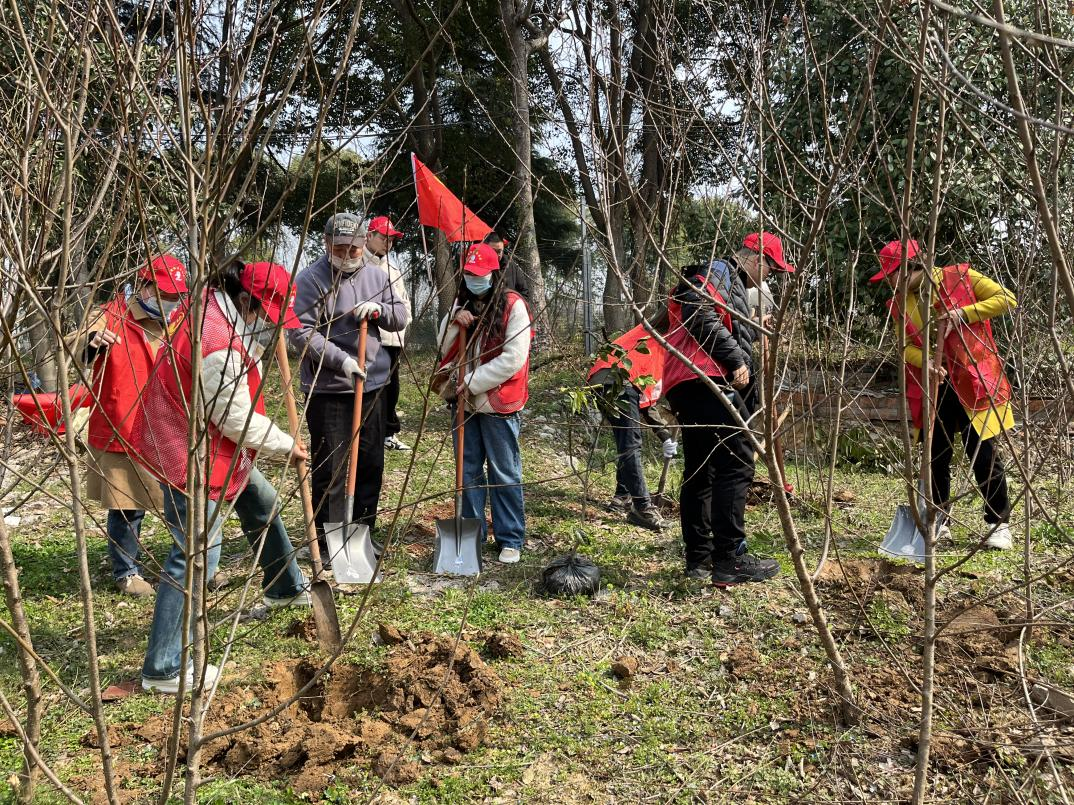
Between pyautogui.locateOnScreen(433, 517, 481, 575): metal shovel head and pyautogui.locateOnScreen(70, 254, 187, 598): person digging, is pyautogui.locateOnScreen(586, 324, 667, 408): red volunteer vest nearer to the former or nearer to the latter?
pyautogui.locateOnScreen(433, 517, 481, 575): metal shovel head

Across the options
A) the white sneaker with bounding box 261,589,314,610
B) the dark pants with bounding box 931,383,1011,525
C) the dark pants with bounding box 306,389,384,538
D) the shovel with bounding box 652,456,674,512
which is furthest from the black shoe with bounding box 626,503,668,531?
the white sneaker with bounding box 261,589,314,610

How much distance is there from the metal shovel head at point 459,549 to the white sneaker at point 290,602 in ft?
2.38

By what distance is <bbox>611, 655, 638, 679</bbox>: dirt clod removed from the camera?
3.43 m

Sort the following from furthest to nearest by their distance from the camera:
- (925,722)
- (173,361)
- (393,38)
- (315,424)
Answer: (393,38) < (315,424) < (925,722) < (173,361)

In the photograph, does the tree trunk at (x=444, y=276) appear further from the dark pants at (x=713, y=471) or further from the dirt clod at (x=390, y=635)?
the dirt clod at (x=390, y=635)

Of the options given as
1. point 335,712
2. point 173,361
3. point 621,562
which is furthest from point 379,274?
point 173,361

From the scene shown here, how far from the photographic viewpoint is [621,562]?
4750 mm

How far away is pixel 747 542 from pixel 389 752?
9.49 feet

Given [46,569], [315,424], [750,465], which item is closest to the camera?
[750,465]

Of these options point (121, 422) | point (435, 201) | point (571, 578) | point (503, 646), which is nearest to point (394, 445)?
point (435, 201)

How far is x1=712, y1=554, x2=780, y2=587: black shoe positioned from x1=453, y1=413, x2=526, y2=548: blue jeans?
3.80 ft

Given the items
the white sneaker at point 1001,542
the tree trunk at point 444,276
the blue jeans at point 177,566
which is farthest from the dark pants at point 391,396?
the white sneaker at point 1001,542

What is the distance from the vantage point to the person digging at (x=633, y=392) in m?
5.09

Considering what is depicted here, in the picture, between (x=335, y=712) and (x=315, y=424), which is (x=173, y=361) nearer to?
(x=335, y=712)
